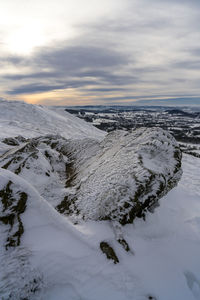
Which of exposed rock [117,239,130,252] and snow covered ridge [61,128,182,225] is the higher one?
snow covered ridge [61,128,182,225]

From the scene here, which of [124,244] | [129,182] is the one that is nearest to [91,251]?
[124,244]

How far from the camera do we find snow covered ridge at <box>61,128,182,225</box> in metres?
6.59

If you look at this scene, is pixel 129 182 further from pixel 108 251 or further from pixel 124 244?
pixel 108 251

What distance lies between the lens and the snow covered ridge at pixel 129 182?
6586mm

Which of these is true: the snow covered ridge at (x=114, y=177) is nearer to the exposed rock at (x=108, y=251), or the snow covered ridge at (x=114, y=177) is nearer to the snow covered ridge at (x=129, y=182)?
the snow covered ridge at (x=129, y=182)

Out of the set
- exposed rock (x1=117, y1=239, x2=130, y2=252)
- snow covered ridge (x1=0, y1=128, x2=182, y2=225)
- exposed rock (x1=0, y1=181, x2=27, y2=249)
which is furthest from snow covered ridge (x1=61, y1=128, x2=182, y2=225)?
exposed rock (x1=0, y1=181, x2=27, y2=249)

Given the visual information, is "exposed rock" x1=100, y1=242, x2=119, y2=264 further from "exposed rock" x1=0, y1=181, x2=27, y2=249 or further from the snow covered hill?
"exposed rock" x1=0, y1=181, x2=27, y2=249

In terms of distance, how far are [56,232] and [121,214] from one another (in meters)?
2.35

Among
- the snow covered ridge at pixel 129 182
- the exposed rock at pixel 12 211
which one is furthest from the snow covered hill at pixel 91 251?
the snow covered ridge at pixel 129 182

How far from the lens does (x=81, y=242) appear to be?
523cm

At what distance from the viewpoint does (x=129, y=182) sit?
6.96 meters

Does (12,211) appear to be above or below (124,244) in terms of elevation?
above

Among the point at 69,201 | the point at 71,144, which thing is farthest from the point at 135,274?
the point at 71,144

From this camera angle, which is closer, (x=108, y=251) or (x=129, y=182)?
(x=108, y=251)
